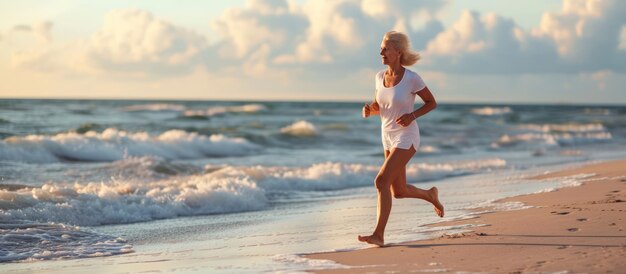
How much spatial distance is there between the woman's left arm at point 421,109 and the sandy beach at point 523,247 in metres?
1.06

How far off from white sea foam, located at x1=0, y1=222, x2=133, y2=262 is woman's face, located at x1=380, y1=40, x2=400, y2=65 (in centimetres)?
311

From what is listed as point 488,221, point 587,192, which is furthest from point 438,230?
point 587,192

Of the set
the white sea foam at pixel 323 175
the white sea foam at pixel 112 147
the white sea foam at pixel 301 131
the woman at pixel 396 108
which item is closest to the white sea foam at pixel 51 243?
the woman at pixel 396 108

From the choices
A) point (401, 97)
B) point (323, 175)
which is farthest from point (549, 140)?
point (401, 97)

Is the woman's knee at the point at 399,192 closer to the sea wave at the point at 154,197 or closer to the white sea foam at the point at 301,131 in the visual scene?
the sea wave at the point at 154,197

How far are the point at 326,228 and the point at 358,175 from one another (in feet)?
24.5

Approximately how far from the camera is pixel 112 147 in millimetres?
22531

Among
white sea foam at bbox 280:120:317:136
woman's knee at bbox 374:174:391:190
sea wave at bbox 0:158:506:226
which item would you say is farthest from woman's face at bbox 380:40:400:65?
white sea foam at bbox 280:120:317:136

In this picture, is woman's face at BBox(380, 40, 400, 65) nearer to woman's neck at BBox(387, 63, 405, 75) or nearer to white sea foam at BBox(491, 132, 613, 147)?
woman's neck at BBox(387, 63, 405, 75)

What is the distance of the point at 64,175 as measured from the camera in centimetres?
1552

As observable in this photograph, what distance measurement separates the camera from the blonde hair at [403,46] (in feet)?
23.1

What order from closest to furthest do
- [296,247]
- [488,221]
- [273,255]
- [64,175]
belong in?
[273,255] < [296,247] < [488,221] < [64,175]

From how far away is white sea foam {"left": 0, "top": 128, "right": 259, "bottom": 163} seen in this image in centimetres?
1972

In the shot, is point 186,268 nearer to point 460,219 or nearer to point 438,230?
point 438,230
